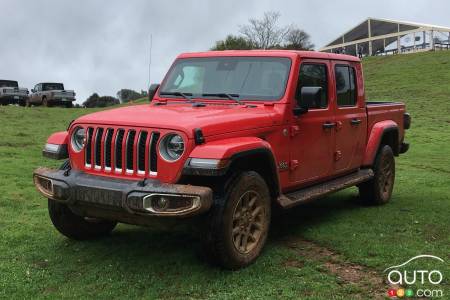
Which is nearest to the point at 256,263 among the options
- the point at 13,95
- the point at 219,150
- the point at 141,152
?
the point at 219,150

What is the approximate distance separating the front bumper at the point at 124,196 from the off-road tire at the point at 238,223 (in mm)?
279

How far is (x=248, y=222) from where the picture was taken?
5.20m

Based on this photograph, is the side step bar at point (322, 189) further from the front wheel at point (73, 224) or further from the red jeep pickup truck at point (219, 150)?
the front wheel at point (73, 224)

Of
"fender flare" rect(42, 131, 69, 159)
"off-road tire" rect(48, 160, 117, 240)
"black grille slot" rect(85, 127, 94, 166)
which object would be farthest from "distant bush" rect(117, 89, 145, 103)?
"black grille slot" rect(85, 127, 94, 166)

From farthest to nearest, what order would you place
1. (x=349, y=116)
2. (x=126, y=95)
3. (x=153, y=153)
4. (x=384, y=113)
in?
(x=126, y=95) → (x=384, y=113) → (x=349, y=116) → (x=153, y=153)

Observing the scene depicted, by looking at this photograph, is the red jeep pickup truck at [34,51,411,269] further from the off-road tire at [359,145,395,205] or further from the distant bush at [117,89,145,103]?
the distant bush at [117,89,145,103]

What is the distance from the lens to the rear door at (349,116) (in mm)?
6918

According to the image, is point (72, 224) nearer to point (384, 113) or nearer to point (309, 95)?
point (309, 95)

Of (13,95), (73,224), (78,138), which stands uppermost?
(13,95)

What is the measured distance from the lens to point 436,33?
180 feet

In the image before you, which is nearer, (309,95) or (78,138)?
(78,138)

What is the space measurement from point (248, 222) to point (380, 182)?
11.2 feet

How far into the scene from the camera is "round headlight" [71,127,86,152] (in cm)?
531

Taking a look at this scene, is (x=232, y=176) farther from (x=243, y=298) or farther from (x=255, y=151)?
(x=243, y=298)
